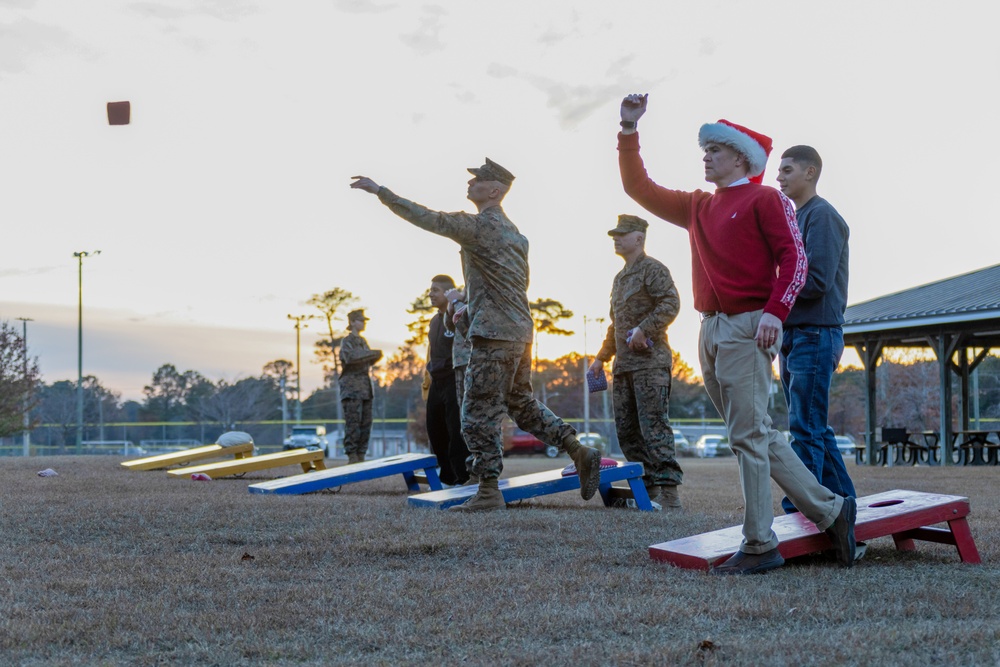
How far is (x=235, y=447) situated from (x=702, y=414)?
6959 cm

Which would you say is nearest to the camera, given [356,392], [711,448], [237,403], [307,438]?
[356,392]

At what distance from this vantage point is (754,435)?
4051mm

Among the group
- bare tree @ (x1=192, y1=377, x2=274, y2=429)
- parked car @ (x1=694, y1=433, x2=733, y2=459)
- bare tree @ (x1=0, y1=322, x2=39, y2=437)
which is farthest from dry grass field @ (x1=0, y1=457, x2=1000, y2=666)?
bare tree @ (x1=192, y1=377, x2=274, y2=429)

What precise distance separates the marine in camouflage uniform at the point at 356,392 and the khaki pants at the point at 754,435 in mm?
9601

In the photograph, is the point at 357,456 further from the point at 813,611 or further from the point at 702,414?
the point at 702,414

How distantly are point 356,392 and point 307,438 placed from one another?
32.0 metres

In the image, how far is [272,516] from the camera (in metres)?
6.04

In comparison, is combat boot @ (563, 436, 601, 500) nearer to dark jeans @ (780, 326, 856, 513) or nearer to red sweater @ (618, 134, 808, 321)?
dark jeans @ (780, 326, 856, 513)

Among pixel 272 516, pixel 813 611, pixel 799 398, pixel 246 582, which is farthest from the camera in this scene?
pixel 272 516

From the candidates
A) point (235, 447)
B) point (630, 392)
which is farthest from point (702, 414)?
point (630, 392)

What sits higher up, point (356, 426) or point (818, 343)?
point (818, 343)

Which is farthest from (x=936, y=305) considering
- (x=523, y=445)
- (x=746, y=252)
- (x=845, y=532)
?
(x=523, y=445)

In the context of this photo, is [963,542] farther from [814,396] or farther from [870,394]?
[870,394]

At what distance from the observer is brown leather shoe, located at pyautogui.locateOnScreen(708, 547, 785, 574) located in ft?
13.2
